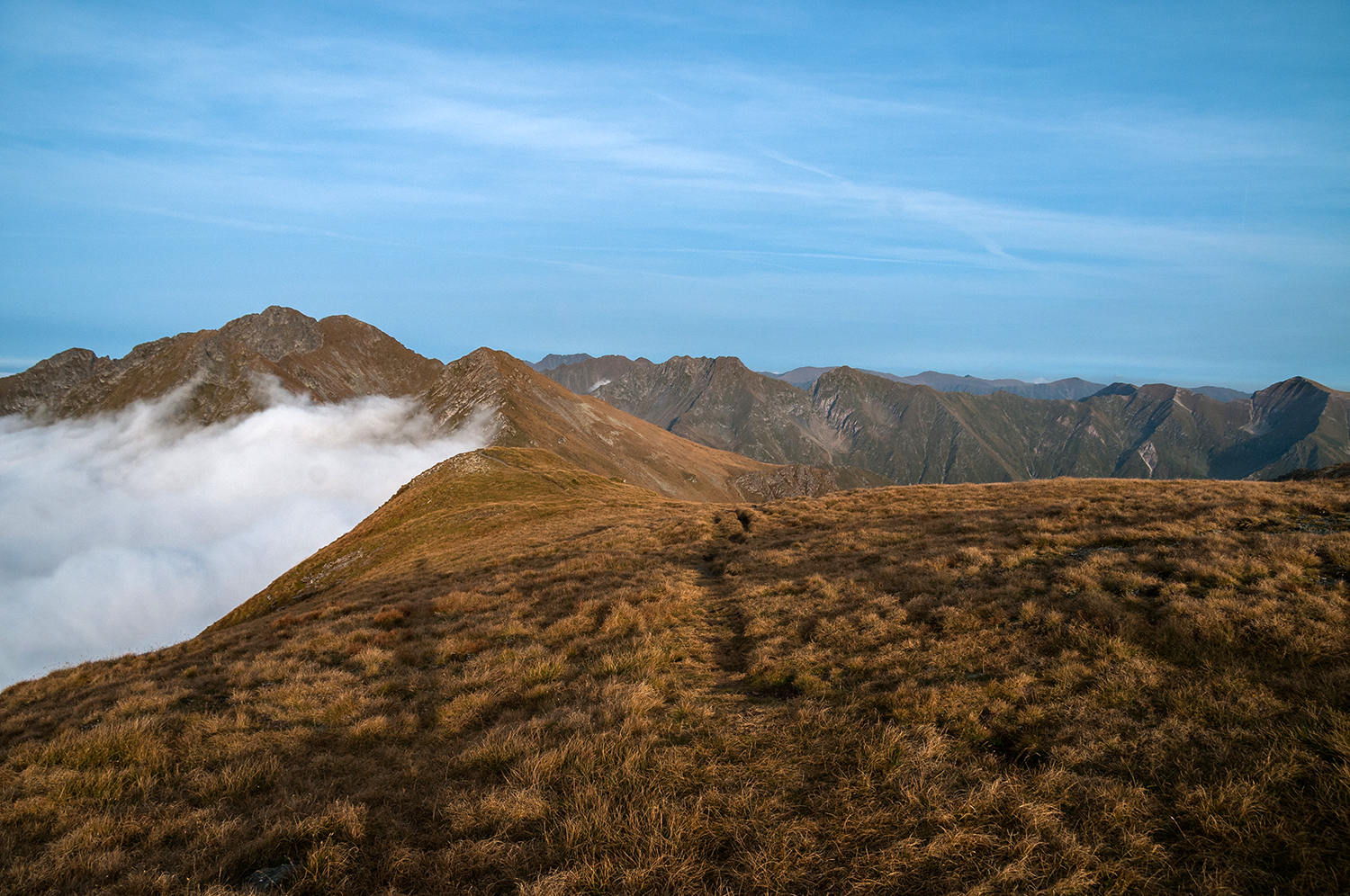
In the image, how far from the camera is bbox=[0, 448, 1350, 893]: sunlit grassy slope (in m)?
6.41

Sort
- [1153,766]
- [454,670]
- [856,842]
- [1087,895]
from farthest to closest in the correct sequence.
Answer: [454,670] → [1153,766] → [856,842] → [1087,895]

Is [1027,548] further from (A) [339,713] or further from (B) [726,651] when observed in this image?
(A) [339,713]

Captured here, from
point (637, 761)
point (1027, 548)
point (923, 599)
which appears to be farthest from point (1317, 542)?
point (637, 761)

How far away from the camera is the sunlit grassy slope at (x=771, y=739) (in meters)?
6.41

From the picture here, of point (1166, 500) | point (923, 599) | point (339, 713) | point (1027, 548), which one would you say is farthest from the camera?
point (1166, 500)

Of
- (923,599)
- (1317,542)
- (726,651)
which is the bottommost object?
(726,651)

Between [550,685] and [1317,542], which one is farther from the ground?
[1317,542]

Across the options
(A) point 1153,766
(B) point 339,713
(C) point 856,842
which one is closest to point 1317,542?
(A) point 1153,766

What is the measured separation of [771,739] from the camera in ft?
30.2

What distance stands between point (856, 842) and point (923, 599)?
9.42 metres

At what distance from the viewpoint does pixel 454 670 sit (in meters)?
13.8

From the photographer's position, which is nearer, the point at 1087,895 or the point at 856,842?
the point at 1087,895

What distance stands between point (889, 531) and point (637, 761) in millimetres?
A: 19469

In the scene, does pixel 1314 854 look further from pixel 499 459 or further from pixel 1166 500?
pixel 499 459
